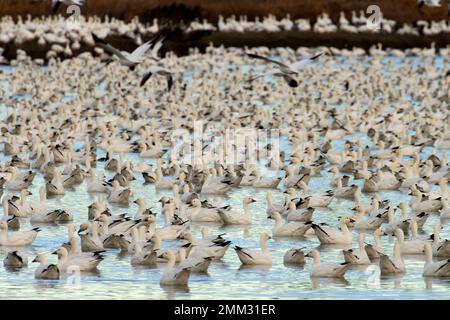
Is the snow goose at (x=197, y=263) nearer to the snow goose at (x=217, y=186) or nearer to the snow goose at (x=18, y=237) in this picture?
the snow goose at (x=18, y=237)

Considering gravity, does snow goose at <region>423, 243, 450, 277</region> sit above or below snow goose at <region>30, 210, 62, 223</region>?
above

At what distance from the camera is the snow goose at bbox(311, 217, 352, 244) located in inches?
870

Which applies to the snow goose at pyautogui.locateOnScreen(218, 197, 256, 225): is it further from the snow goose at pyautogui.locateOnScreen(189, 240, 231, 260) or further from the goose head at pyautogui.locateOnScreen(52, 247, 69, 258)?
the goose head at pyautogui.locateOnScreen(52, 247, 69, 258)

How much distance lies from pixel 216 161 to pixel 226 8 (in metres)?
34.1

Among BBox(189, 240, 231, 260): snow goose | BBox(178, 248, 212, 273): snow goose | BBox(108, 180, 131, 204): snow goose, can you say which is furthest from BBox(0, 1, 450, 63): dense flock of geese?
BBox(178, 248, 212, 273): snow goose

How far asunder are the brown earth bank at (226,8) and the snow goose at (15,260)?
140 feet

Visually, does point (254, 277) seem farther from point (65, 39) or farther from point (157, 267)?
point (65, 39)

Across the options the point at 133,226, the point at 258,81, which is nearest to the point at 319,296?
the point at 133,226

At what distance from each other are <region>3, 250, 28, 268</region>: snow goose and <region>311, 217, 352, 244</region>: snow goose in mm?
4505

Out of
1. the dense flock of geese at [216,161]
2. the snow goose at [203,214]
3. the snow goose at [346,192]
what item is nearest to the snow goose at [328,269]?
the dense flock of geese at [216,161]

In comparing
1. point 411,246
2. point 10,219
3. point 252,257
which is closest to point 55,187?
point 10,219

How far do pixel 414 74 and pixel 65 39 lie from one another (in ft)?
47.5

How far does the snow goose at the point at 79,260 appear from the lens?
787 inches
